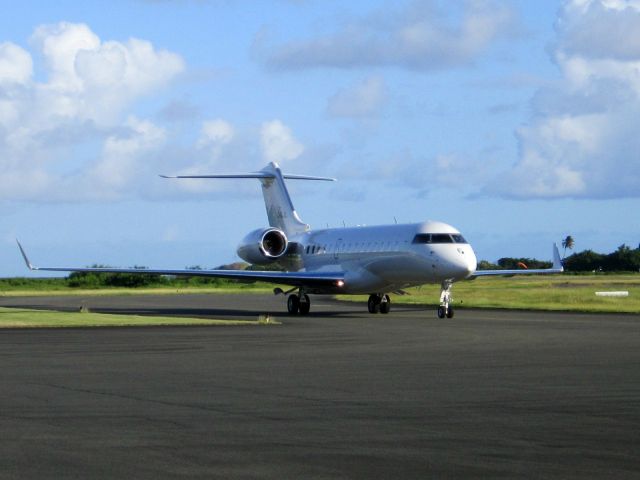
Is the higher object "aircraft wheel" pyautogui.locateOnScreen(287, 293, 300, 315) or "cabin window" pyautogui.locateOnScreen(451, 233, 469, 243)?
"cabin window" pyautogui.locateOnScreen(451, 233, 469, 243)

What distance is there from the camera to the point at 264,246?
162 ft

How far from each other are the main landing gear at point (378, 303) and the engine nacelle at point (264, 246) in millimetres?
6187

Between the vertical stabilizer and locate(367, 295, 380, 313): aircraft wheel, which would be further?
the vertical stabilizer

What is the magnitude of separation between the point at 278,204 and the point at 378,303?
34.5 feet

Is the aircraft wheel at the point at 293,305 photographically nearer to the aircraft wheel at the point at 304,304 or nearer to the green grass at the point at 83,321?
the aircraft wheel at the point at 304,304

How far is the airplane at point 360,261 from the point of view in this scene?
40547mm

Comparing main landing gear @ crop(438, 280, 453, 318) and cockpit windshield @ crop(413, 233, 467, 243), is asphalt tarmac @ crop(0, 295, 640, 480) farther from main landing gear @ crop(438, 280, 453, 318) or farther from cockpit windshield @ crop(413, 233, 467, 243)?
cockpit windshield @ crop(413, 233, 467, 243)

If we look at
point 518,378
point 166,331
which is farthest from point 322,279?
point 518,378

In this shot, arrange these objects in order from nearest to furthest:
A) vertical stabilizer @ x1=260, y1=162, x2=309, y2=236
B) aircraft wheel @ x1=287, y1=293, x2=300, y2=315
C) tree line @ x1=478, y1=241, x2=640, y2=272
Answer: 1. aircraft wheel @ x1=287, y1=293, x2=300, y2=315
2. vertical stabilizer @ x1=260, y1=162, x2=309, y2=236
3. tree line @ x1=478, y1=241, x2=640, y2=272

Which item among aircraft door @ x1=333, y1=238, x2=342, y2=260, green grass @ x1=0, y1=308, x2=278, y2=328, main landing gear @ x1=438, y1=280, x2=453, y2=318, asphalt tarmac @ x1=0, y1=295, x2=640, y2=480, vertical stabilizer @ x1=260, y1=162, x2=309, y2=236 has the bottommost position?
asphalt tarmac @ x1=0, y1=295, x2=640, y2=480

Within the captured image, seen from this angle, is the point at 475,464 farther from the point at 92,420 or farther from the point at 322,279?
the point at 322,279

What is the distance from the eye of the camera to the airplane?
4055 cm

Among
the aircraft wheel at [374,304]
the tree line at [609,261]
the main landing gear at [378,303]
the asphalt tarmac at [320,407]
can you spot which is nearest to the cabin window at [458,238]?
the main landing gear at [378,303]

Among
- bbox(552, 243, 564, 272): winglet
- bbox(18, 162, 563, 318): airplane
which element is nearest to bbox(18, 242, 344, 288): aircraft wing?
bbox(18, 162, 563, 318): airplane
